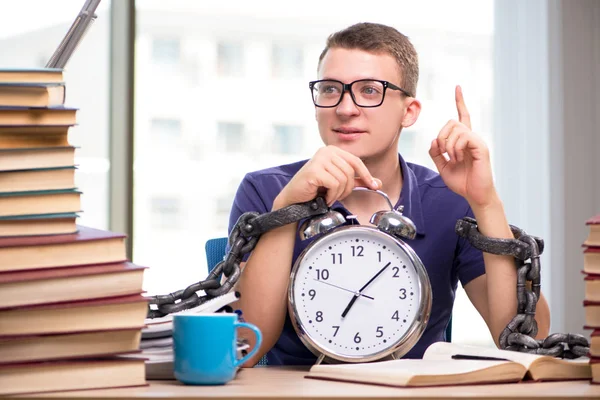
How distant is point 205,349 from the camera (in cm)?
120

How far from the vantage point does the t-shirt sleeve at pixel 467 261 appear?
1.98 metres

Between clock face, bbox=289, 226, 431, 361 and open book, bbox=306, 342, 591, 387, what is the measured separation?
0.14 m

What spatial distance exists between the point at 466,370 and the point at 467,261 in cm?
80

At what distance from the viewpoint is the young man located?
1.65 metres

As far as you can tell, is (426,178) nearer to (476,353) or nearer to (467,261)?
(467,261)

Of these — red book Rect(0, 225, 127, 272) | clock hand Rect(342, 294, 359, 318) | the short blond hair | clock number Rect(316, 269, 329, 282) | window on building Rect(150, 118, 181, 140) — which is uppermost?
window on building Rect(150, 118, 181, 140)

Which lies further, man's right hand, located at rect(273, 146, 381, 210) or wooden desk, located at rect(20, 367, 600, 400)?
man's right hand, located at rect(273, 146, 381, 210)

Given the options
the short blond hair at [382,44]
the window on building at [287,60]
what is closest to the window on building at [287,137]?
the window on building at [287,60]

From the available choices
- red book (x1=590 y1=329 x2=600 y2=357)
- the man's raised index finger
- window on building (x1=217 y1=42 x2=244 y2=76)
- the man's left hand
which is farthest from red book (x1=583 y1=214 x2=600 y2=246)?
window on building (x1=217 y1=42 x2=244 y2=76)

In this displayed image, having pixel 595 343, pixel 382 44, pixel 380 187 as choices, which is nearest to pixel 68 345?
pixel 595 343

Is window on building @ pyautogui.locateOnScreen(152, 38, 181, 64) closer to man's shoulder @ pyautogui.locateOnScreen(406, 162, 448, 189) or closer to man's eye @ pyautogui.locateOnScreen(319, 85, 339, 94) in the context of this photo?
man's shoulder @ pyautogui.locateOnScreen(406, 162, 448, 189)

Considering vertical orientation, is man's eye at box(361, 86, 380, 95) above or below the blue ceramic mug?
above

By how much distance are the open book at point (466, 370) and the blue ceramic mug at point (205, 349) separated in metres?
0.17

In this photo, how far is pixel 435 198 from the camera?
82.5 inches
